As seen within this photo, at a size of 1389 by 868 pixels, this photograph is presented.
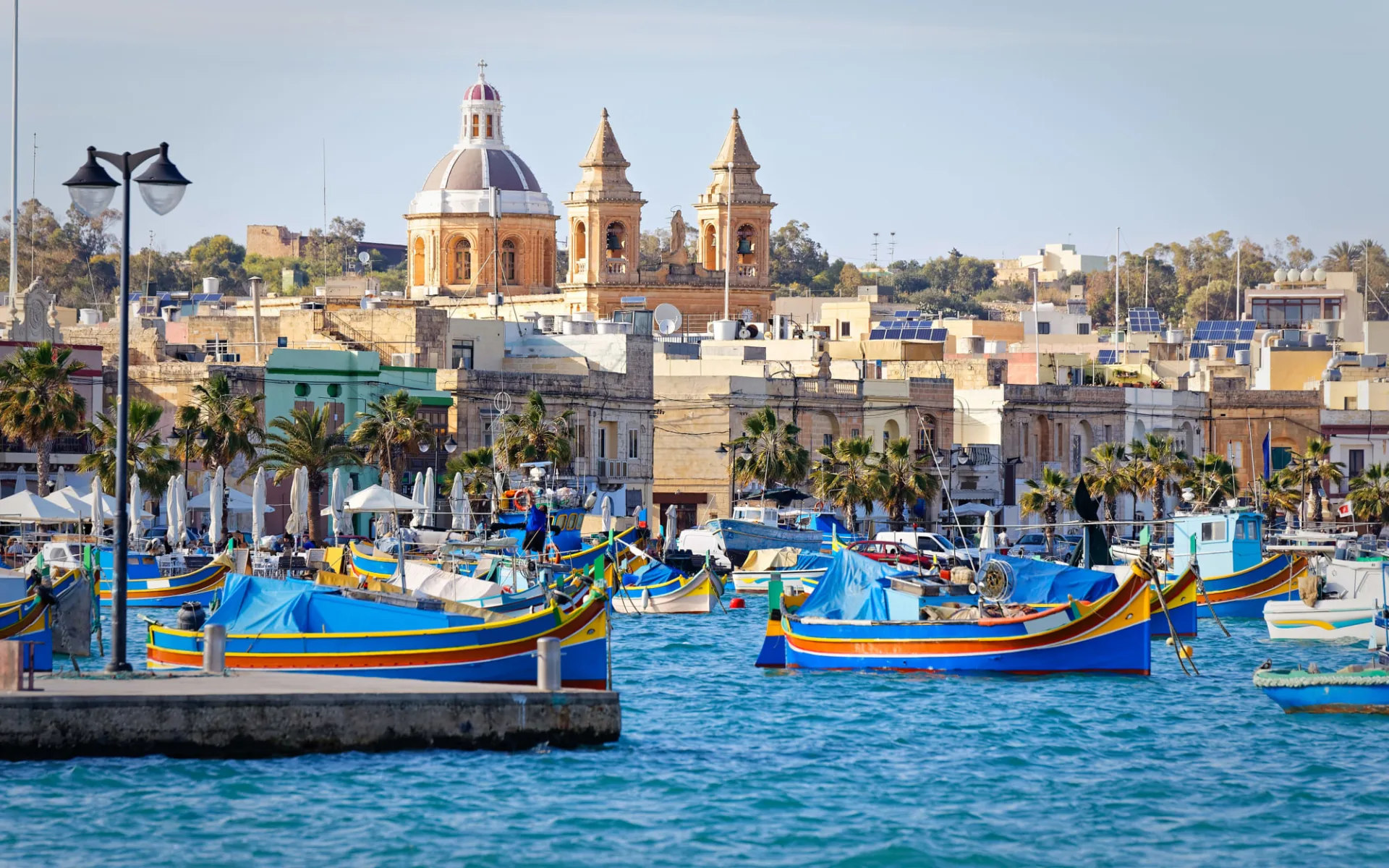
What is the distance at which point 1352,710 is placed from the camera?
36.1 meters

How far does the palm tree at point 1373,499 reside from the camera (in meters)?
78.9

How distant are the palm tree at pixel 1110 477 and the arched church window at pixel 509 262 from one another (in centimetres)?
4082

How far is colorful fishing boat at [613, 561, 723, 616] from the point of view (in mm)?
58562

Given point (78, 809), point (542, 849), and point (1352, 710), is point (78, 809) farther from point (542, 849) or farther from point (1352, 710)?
point (1352, 710)

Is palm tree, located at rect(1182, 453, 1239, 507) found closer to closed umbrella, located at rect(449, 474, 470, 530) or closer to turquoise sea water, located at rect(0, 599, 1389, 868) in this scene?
closed umbrella, located at rect(449, 474, 470, 530)

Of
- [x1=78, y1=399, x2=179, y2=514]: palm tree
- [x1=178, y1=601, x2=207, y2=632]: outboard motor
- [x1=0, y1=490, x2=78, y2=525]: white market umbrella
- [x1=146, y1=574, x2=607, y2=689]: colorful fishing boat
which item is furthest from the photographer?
[x1=78, y1=399, x2=179, y2=514]: palm tree

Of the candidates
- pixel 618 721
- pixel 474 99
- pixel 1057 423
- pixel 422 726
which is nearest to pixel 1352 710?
pixel 618 721

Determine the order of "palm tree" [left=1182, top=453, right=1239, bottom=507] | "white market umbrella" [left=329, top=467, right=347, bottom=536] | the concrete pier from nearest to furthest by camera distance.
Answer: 1. the concrete pier
2. "white market umbrella" [left=329, top=467, right=347, bottom=536]
3. "palm tree" [left=1182, top=453, right=1239, bottom=507]

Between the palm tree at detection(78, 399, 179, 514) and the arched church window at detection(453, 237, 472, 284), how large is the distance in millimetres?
54717

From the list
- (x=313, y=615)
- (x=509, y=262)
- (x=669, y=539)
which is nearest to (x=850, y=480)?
(x=669, y=539)

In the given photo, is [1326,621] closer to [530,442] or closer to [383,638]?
[383,638]

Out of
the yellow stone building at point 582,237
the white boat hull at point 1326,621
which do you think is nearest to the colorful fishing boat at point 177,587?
the white boat hull at point 1326,621

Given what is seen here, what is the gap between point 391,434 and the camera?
67875mm

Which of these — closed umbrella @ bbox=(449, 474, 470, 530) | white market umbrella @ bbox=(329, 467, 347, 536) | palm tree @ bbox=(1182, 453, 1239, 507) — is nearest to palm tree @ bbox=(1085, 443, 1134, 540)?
palm tree @ bbox=(1182, 453, 1239, 507)
